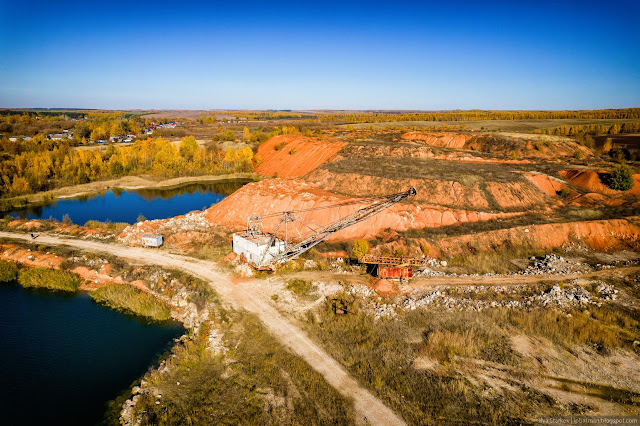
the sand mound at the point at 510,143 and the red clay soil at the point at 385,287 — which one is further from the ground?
the sand mound at the point at 510,143

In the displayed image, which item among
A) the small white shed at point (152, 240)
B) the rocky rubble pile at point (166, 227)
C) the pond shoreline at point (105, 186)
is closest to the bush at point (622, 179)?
the rocky rubble pile at point (166, 227)

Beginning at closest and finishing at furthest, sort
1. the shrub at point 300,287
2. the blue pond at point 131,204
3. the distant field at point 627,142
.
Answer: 1. the shrub at point 300,287
2. the blue pond at point 131,204
3. the distant field at point 627,142

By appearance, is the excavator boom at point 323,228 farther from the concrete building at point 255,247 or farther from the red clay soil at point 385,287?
the red clay soil at point 385,287

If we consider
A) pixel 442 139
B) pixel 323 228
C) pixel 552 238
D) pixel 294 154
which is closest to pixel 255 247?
pixel 323 228

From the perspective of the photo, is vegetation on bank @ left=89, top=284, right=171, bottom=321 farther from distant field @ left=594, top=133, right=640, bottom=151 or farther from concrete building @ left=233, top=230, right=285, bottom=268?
distant field @ left=594, top=133, right=640, bottom=151

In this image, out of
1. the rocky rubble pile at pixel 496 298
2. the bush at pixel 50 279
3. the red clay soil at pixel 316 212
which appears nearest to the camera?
the rocky rubble pile at pixel 496 298

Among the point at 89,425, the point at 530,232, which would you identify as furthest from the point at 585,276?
the point at 89,425

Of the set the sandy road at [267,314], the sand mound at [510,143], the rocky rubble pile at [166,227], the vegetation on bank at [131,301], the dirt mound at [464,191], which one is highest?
the sand mound at [510,143]

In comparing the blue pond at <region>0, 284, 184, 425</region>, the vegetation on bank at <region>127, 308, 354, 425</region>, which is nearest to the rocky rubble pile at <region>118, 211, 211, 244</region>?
the blue pond at <region>0, 284, 184, 425</region>
